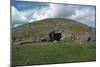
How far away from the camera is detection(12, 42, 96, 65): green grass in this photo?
235cm

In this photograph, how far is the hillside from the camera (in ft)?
7.77

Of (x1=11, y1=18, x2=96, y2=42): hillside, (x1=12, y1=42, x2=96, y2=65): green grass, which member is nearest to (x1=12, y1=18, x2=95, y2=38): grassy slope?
(x1=11, y1=18, x2=96, y2=42): hillside

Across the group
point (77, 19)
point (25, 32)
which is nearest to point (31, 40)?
point (25, 32)

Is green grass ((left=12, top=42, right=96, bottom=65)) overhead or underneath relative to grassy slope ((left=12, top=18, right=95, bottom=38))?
underneath

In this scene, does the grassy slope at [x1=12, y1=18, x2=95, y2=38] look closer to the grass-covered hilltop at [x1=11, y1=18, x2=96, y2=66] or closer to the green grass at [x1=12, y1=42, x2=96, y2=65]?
the grass-covered hilltop at [x1=11, y1=18, x2=96, y2=66]

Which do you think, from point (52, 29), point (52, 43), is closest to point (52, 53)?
point (52, 43)

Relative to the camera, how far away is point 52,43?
2492mm

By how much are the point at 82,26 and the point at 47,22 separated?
53 centimetres

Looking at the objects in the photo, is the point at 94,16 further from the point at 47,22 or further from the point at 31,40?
the point at 31,40

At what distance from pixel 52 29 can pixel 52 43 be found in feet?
0.61
